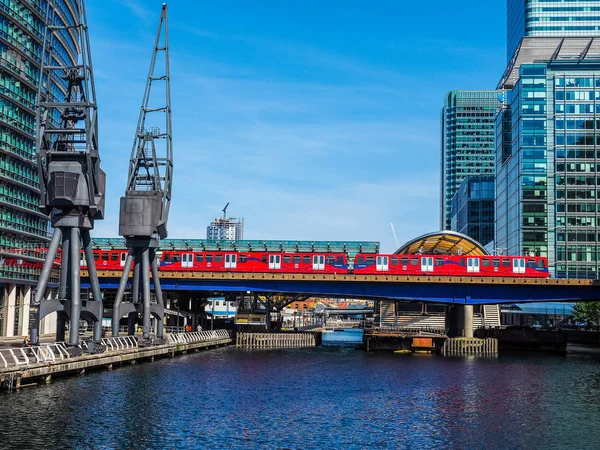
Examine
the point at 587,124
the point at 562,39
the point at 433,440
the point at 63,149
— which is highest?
the point at 562,39

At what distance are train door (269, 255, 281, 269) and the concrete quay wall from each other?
19826mm

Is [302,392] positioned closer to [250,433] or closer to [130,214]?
[250,433]

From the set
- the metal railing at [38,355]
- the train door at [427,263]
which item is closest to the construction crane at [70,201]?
the metal railing at [38,355]

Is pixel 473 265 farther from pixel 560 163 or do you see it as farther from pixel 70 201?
pixel 560 163

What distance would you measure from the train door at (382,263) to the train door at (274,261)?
1343 cm

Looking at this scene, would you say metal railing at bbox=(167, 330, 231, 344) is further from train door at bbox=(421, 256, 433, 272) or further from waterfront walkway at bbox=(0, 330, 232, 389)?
train door at bbox=(421, 256, 433, 272)

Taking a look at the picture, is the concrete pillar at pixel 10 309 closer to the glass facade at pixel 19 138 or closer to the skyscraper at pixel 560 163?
the glass facade at pixel 19 138

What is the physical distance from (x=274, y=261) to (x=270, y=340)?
41.1 feet

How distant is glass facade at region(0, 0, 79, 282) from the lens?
93.8m

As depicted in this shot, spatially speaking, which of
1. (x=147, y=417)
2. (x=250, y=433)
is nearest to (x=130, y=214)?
(x=147, y=417)

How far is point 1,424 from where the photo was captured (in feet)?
133

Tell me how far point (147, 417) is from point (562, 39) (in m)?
156

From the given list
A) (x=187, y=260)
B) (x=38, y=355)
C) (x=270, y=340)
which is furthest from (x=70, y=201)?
(x=270, y=340)

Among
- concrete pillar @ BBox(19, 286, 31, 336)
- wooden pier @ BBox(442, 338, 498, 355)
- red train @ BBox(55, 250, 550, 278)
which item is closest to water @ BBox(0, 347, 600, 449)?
wooden pier @ BBox(442, 338, 498, 355)
